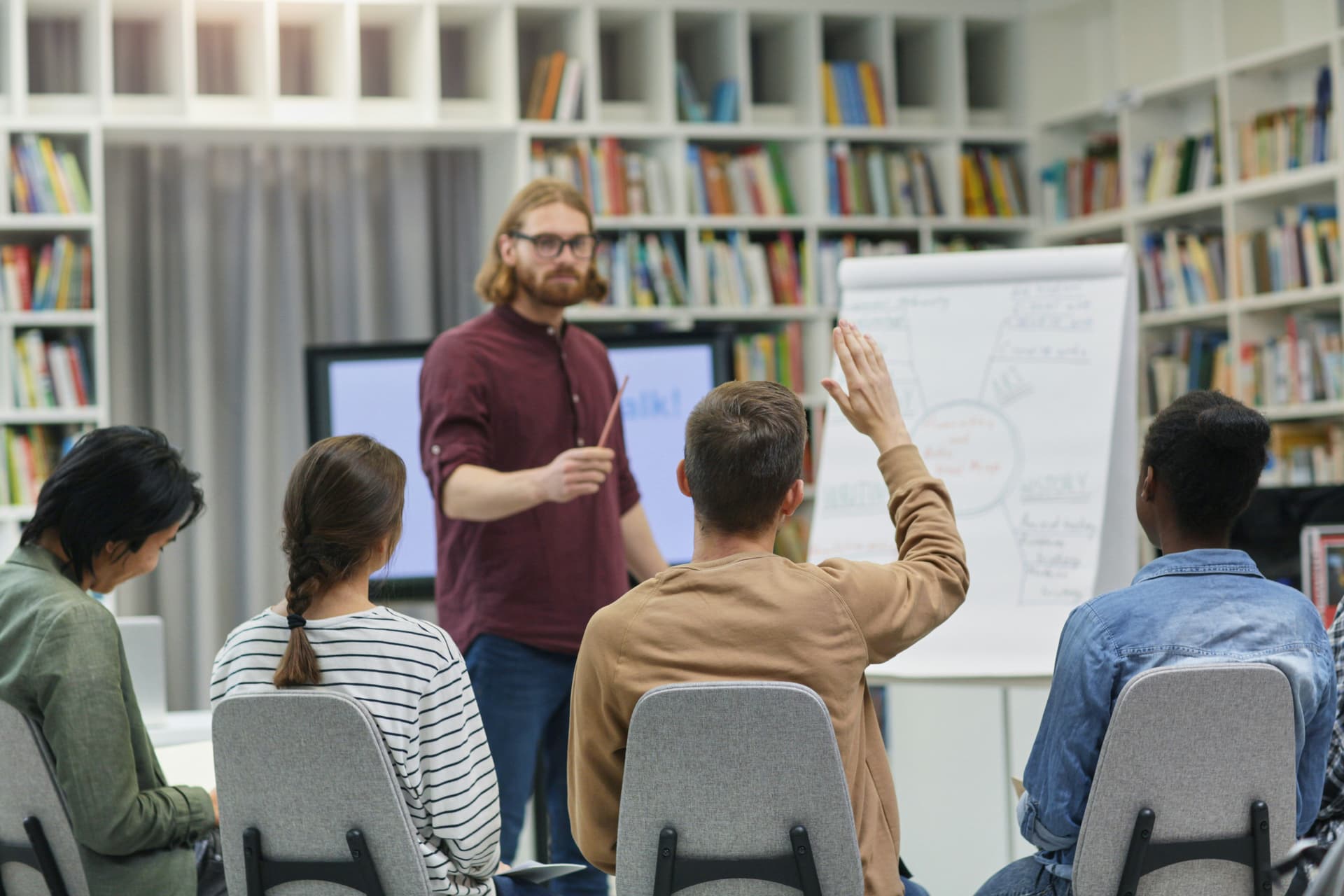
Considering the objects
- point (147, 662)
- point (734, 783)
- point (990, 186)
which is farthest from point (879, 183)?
point (734, 783)

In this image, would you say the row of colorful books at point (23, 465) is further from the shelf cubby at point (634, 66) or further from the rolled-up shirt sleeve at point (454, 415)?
the rolled-up shirt sleeve at point (454, 415)

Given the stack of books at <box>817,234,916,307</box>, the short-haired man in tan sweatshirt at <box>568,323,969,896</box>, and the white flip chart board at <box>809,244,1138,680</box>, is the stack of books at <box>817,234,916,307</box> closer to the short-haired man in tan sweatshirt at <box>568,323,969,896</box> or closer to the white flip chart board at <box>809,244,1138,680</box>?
the white flip chart board at <box>809,244,1138,680</box>

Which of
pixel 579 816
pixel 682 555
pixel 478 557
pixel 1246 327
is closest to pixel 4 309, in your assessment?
pixel 682 555

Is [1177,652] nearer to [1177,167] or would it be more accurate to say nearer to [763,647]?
[763,647]

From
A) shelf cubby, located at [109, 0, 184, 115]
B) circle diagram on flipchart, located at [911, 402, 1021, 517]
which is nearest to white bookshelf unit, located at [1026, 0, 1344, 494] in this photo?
circle diagram on flipchart, located at [911, 402, 1021, 517]

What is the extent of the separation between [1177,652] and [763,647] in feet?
1.66

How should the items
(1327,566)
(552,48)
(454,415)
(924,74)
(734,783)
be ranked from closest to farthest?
(734,783) < (454,415) < (1327,566) < (552,48) < (924,74)

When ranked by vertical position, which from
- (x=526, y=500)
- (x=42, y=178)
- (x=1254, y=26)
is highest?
(x=1254, y=26)

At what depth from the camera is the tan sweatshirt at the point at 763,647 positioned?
1585 mm

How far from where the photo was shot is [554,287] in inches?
105

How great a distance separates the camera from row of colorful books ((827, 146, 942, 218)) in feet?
17.9

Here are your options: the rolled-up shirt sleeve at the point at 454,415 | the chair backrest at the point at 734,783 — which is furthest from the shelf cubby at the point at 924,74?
the chair backrest at the point at 734,783

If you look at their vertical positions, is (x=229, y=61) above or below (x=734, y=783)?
above

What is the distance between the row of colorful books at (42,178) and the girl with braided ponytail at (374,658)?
3.44 metres
